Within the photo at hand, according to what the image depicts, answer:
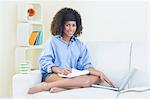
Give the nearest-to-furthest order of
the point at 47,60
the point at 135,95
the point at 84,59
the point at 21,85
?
the point at 135,95, the point at 21,85, the point at 47,60, the point at 84,59

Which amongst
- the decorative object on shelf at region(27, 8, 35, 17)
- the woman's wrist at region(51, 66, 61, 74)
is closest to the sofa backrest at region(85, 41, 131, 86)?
the woman's wrist at region(51, 66, 61, 74)

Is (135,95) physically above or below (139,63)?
below

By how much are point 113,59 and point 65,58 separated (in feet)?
1.21

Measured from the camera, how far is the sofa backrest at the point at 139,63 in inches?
94.0

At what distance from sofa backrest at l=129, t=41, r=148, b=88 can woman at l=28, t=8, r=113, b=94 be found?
19 cm

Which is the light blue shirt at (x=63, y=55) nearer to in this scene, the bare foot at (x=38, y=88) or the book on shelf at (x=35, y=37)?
the bare foot at (x=38, y=88)

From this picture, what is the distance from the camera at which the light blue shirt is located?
8.10 ft

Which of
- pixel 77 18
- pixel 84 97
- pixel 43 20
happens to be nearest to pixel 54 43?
pixel 77 18

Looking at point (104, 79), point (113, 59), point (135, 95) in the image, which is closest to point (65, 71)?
point (104, 79)

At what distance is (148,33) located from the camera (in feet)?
10.8

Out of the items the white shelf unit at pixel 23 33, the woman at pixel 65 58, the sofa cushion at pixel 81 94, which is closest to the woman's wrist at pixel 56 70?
the woman at pixel 65 58

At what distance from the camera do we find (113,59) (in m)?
2.50

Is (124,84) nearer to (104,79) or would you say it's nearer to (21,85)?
(104,79)

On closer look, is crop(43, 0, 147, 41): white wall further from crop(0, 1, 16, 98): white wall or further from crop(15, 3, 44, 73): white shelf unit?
crop(0, 1, 16, 98): white wall
